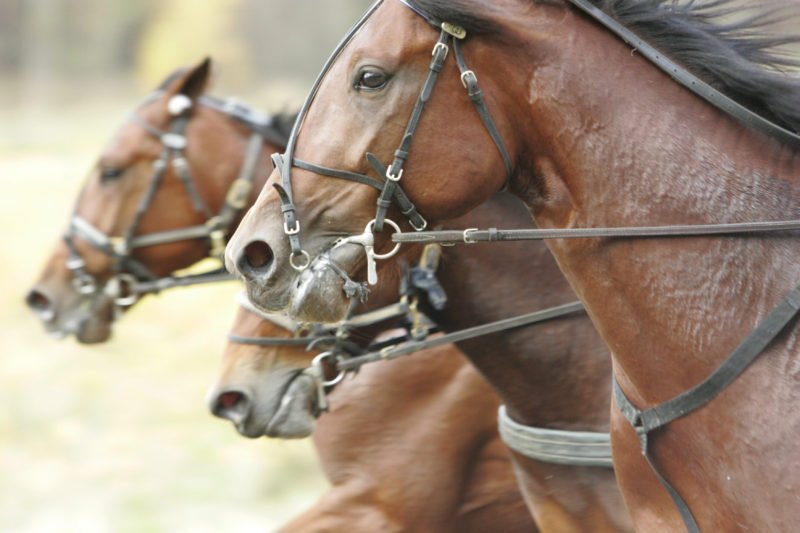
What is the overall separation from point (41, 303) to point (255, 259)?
2.89m

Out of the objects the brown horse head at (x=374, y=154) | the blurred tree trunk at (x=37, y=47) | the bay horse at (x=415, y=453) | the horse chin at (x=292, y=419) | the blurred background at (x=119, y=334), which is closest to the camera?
the brown horse head at (x=374, y=154)

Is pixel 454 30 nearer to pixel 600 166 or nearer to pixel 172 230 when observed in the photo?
pixel 600 166

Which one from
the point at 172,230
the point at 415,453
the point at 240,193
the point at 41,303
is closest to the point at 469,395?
the point at 415,453

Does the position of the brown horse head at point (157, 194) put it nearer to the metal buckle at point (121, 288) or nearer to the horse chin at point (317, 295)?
the metal buckle at point (121, 288)

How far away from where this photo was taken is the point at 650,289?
8.29ft

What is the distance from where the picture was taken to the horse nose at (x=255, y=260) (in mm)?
2545

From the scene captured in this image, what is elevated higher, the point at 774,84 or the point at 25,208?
the point at 774,84

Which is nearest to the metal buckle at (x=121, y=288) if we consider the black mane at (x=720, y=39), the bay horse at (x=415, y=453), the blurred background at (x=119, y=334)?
the blurred background at (x=119, y=334)

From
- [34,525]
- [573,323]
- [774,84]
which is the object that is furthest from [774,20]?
[34,525]

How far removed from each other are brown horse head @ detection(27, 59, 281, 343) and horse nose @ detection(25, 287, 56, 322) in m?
0.19

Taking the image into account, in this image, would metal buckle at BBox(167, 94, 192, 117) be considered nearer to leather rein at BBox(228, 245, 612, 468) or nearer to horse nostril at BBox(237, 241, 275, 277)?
leather rein at BBox(228, 245, 612, 468)

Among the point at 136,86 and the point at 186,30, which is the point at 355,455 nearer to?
the point at 186,30

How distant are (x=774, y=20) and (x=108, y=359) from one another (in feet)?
29.3

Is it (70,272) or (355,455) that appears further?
(70,272)
